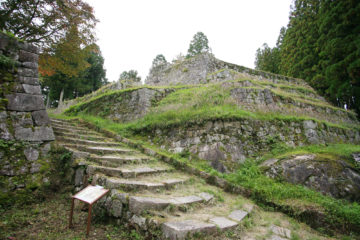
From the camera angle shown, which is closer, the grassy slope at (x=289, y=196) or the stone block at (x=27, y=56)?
the grassy slope at (x=289, y=196)

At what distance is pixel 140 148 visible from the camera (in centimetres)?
548

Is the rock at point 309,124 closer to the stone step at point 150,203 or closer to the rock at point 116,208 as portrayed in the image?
the stone step at point 150,203

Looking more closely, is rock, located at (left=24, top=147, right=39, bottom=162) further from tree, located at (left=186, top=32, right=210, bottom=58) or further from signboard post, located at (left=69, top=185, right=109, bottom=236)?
tree, located at (left=186, top=32, right=210, bottom=58)

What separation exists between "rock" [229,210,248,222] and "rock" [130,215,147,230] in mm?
1416

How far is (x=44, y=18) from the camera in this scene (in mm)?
5500

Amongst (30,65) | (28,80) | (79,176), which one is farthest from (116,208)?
(30,65)

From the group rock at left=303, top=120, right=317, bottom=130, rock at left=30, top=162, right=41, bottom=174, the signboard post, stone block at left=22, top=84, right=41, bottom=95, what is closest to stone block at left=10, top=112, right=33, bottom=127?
stone block at left=22, top=84, right=41, bottom=95

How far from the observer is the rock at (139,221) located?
230 cm

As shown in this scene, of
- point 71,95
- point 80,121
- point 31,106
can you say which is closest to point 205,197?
Result: point 31,106

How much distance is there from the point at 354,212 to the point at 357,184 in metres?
1.19

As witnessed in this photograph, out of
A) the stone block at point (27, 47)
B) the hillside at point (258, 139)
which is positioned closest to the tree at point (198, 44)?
the hillside at point (258, 139)

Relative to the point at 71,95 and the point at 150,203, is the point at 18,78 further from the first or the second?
the point at 71,95

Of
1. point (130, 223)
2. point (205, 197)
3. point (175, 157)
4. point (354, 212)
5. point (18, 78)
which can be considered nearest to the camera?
point (130, 223)

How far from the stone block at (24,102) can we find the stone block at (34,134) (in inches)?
17.3
